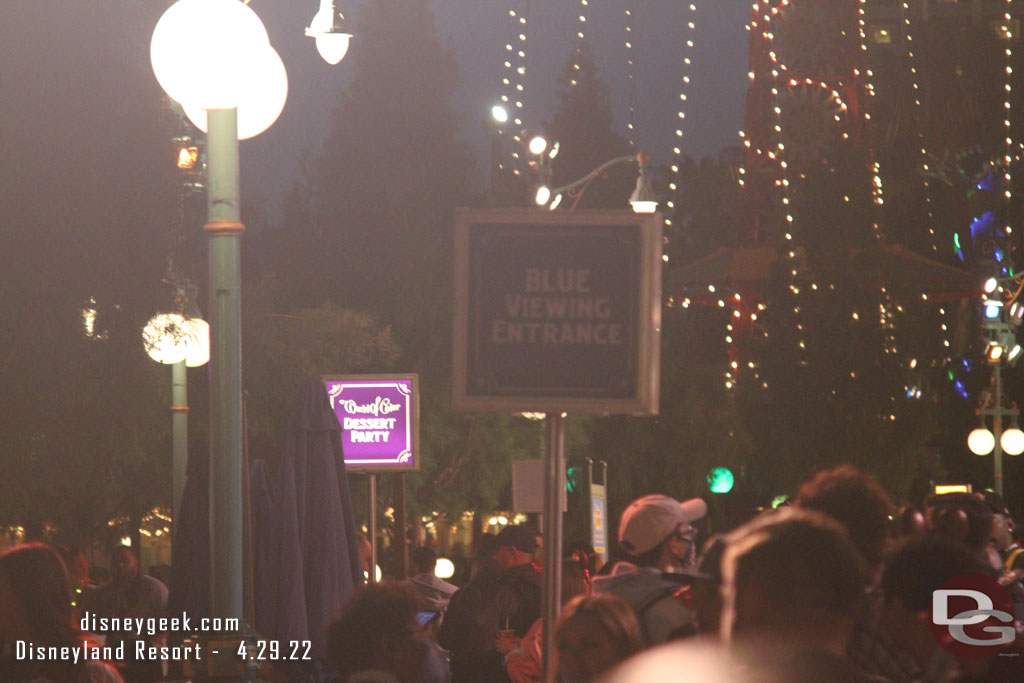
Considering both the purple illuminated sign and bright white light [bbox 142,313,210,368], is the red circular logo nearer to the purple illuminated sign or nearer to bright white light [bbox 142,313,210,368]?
bright white light [bbox 142,313,210,368]

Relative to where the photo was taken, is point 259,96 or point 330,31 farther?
point 330,31

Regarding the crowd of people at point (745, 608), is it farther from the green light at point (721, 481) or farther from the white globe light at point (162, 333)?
the green light at point (721, 481)

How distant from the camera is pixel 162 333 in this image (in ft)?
42.2

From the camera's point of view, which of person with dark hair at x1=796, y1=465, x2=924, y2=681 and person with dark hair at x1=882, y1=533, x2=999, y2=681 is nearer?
person with dark hair at x1=882, y1=533, x2=999, y2=681

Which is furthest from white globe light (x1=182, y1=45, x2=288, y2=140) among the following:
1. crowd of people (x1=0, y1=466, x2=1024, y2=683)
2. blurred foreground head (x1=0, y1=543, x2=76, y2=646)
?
crowd of people (x1=0, y1=466, x2=1024, y2=683)

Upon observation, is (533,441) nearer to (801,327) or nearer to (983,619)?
(801,327)

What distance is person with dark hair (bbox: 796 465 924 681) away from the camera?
16.2 feet

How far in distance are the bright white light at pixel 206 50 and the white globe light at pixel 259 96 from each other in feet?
0.28

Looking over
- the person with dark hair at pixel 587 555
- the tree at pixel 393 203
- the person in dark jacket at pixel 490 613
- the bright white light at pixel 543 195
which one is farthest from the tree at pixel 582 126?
the person in dark jacket at pixel 490 613

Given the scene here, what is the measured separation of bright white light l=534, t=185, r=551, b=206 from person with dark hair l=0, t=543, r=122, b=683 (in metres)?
13.7

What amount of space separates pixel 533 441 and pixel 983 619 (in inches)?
1356

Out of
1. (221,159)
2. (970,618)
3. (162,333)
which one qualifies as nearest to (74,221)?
(162,333)

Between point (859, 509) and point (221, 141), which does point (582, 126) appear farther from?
point (859, 509)

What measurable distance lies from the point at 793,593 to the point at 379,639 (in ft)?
8.14
